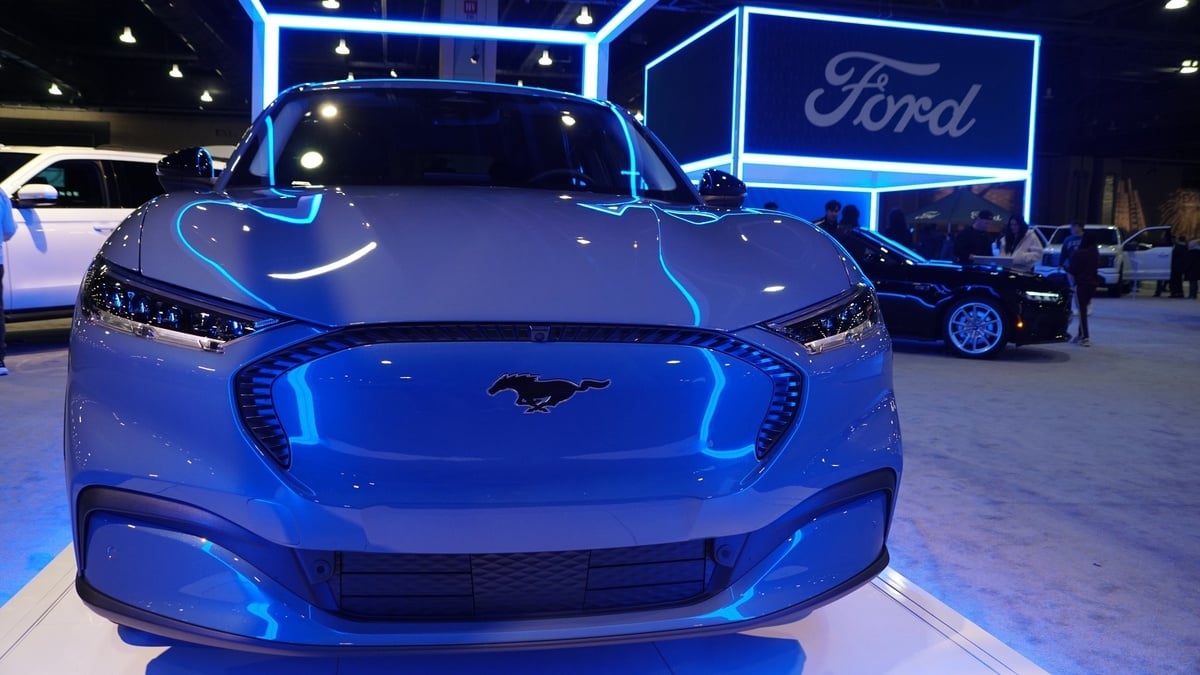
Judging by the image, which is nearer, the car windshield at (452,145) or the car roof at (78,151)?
the car windshield at (452,145)

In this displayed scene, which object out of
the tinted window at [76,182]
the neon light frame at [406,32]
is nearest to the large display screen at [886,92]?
the neon light frame at [406,32]

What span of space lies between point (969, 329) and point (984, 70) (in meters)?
6.50

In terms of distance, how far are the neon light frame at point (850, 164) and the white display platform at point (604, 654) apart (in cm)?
1054

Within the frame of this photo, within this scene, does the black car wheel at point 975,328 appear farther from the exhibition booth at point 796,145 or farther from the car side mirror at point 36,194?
the car side mirror at point 36,194

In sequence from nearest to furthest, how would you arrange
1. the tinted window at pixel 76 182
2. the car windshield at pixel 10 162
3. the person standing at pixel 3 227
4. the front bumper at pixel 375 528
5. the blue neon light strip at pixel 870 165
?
the front bumper at pixel 375 528
the person standing at pixel 3 227
the car windshield at pixel 10 162
the tinted window at pixel 76 182
the blue neon light strip at pixel 870 165

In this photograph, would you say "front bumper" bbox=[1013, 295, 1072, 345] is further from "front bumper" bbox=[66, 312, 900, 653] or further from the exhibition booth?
"front bumper" bbox=[66, 312, 900, 653]

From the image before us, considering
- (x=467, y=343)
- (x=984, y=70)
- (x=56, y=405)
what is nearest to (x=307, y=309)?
(x=467, y=343)

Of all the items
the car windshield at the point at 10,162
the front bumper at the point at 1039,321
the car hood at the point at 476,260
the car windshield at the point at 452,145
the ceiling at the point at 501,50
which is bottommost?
the front bumper at the point at 1039,321

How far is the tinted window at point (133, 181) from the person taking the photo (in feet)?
26.1

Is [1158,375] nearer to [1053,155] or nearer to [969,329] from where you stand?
[969,329]

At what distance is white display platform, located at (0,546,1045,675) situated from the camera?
1.99m

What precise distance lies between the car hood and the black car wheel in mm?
6927

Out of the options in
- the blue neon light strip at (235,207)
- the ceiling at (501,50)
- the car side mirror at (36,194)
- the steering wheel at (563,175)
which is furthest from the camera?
the ceiling at (501,50)

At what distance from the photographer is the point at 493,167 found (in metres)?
2.83
